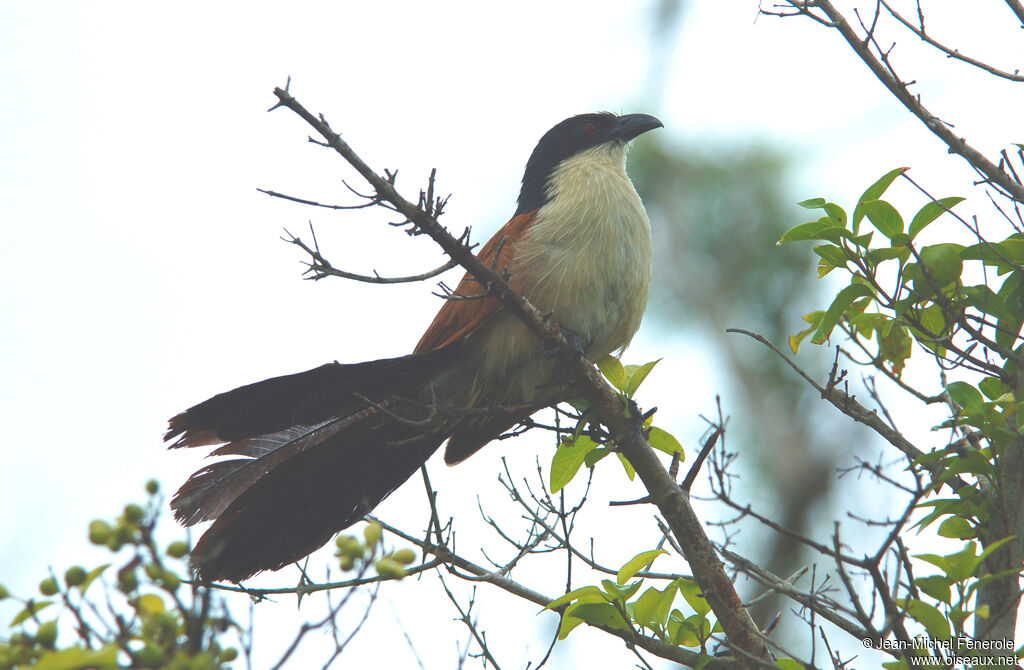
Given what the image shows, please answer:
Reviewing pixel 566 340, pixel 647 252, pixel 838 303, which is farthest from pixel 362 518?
pixel 838 303

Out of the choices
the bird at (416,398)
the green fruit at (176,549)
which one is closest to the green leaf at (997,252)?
the bird at (416,398)

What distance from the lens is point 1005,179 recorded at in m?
1.95

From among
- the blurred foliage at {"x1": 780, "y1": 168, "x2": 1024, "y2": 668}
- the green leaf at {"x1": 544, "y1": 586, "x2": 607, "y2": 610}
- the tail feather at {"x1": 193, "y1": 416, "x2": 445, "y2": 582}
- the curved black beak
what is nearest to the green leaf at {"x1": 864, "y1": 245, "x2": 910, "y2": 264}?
the blurred foliage at {"x1": 780, "y1": 168, "x2": 1024, "y2": 668}

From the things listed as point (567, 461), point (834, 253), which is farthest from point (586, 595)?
point (834, 253)

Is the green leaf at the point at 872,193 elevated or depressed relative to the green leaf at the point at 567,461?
elevated

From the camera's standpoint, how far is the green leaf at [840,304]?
199cm

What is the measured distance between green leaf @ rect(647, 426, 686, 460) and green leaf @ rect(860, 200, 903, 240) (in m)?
0.71

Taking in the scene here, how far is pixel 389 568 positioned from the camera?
114 cm

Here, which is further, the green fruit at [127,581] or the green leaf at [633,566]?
the green leaf at [633,566]

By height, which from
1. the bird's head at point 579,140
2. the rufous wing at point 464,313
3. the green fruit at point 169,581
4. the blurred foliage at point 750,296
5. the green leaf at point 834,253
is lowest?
the green fruit at point 169,581

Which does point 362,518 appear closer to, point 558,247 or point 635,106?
point 558,247

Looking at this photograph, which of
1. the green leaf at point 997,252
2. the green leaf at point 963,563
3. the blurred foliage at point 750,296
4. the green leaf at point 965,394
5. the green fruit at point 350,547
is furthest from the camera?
the blurred foliage at point 750,296

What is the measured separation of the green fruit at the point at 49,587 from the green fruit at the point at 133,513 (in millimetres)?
195

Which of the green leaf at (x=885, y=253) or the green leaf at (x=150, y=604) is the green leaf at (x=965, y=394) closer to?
the green leaf at (x=885, y=253)
